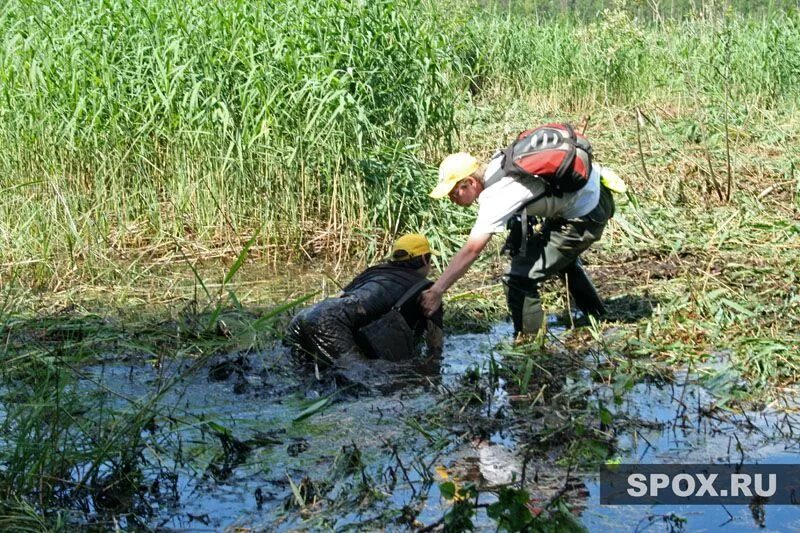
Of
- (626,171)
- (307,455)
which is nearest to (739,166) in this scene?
(626,171)

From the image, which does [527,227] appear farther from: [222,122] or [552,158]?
[222,122]

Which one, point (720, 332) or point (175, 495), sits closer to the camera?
point (175, 495)

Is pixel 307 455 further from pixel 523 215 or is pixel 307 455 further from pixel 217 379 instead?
pixel 523 215

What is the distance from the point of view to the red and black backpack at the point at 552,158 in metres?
5.73

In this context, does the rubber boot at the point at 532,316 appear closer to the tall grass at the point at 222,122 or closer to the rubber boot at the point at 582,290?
the rubber boot at the point at 582,290

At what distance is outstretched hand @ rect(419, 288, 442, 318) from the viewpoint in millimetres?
5805

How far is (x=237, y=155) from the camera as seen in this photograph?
8.62 metres

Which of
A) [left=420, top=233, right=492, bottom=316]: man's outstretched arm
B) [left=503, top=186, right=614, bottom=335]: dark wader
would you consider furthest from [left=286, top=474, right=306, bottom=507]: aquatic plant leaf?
[left=503, top=186, right=614, bottom=335]: dark wader

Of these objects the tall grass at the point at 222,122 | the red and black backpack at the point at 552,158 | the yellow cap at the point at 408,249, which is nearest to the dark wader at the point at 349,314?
the yellow cap at the point at 408,249

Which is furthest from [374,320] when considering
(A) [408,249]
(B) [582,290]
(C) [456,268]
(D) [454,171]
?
(B) [582,290]

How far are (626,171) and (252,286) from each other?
4.24 m

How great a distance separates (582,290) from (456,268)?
1.40 m

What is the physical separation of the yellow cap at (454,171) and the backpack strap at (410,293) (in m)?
0.57

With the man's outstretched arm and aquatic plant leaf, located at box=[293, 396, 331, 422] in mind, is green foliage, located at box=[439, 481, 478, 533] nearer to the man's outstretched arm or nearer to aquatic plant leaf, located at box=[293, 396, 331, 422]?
aquatic plant leaf, located at box=[293, 396, 331, 422]
